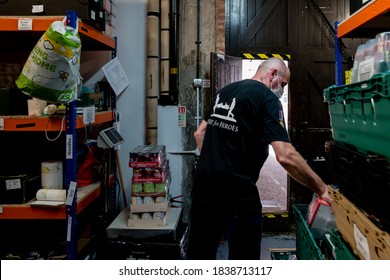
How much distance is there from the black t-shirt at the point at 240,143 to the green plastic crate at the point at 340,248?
1.86 ft

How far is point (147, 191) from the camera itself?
3.02 meters

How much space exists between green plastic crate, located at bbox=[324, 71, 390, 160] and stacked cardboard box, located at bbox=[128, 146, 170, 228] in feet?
5.55

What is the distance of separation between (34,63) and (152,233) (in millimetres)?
1601

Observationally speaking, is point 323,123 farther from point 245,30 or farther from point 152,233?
point 152,233

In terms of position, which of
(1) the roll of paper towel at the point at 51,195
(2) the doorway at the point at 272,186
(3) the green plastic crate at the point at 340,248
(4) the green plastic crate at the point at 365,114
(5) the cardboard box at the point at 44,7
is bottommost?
(2) the doorway at the point at 272,186

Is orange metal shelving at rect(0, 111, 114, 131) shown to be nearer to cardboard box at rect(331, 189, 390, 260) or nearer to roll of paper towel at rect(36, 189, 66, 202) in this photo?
roll of paper towel at rect(36, 189, 66, 202)

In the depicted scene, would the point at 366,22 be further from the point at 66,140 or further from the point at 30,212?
the point at 30,212

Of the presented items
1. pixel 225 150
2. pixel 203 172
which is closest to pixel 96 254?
pixel 203 172

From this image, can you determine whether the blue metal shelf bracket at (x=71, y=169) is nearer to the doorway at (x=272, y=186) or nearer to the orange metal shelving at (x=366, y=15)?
the orange metal shelving at (x=366, y=15)

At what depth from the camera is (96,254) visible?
311 cm

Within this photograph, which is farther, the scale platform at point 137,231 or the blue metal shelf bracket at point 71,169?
the scale platform at point 137,231

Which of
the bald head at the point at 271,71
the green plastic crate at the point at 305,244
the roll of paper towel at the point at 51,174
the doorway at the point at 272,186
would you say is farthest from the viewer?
the doorway at the point at 272,186

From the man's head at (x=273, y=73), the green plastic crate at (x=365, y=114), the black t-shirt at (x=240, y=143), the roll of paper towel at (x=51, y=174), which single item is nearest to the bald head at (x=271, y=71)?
the man's head at (x=273, y=73)

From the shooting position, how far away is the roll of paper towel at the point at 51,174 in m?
2.59
